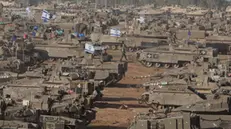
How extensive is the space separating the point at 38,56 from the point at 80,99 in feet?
71.6

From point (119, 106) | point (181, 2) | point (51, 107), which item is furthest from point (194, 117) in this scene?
point (181, 2)

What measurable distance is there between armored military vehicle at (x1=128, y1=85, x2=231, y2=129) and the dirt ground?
13.1ft

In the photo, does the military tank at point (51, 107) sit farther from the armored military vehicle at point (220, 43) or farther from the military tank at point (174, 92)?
the armored military vehicle at point (220, 43)

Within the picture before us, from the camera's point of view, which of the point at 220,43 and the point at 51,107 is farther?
the point at 220,43

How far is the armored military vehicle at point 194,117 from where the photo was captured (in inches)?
685

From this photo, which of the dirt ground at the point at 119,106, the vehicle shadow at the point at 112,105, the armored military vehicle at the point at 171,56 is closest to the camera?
the dirt ground at the point at 119,106

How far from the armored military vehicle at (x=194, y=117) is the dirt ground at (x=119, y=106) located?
3.99 meters

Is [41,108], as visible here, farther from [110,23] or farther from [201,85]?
[110,23]

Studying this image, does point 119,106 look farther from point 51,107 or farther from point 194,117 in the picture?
point 194,117

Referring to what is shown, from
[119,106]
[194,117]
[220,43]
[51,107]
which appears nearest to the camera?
[194,117]

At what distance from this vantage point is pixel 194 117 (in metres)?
17.6

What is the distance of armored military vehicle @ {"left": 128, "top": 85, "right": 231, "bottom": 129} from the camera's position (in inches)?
685

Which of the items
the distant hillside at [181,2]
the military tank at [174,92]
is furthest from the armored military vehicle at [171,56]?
the distant hillside at [181,2]

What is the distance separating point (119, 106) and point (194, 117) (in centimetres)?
1074
